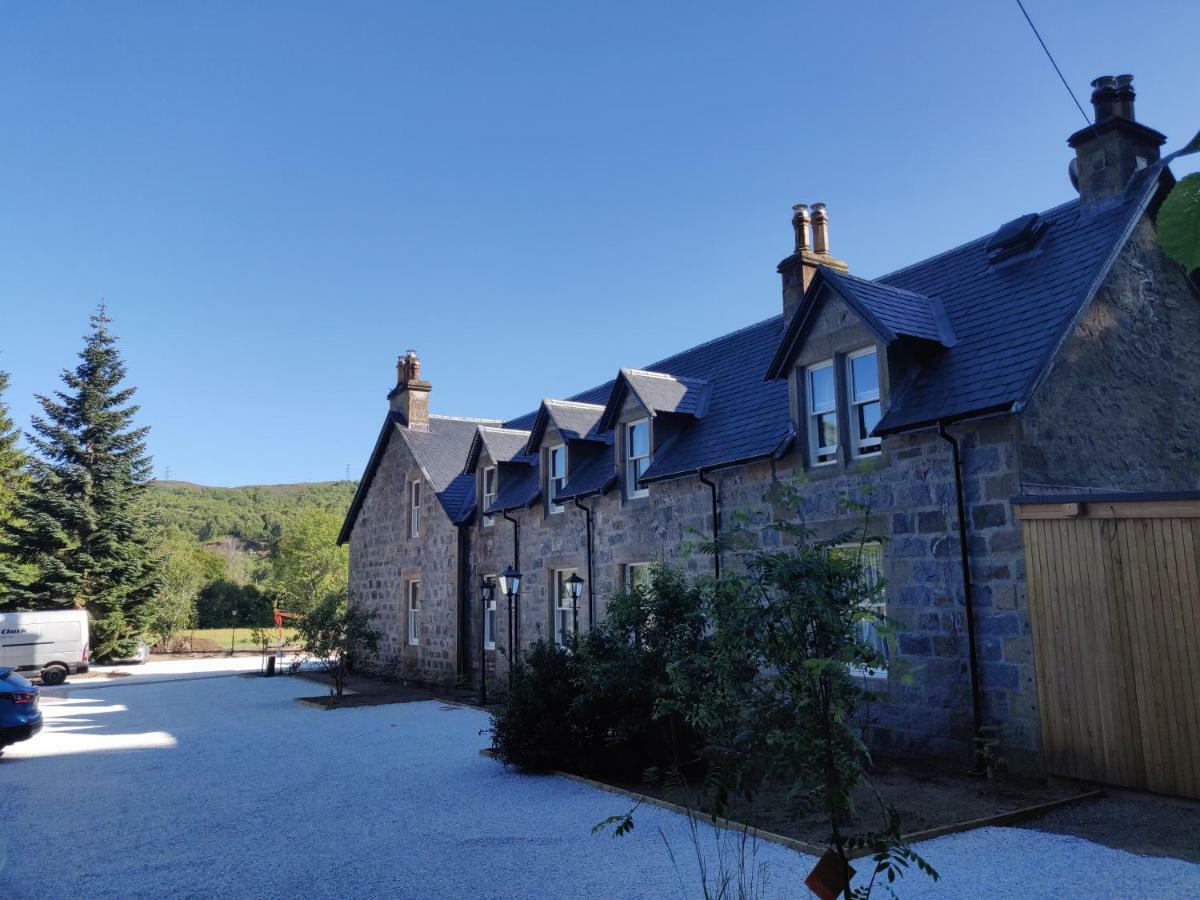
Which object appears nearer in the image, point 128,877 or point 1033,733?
point 128,877

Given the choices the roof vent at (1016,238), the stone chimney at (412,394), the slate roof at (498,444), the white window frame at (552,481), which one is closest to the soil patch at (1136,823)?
the roof vent at (1016,238)

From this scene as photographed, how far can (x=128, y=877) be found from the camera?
730cm

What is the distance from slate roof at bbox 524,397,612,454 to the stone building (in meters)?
1.44

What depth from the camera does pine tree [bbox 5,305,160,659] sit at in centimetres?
3178

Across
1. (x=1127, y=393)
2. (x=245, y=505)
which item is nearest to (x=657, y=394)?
(x=1127, y=393)

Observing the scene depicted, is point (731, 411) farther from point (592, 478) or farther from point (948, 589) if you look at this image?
point (948, 589)

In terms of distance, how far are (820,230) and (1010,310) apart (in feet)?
17.6

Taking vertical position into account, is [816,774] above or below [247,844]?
above

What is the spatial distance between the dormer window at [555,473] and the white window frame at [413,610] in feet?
23.7

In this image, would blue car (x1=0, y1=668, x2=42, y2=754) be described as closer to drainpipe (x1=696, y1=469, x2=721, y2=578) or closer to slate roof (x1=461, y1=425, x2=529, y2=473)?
drainpipe (x1=696, y1=469, x2=721, y2=578)

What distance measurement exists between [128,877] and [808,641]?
649 cm

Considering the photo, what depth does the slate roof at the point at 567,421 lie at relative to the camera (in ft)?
64.1

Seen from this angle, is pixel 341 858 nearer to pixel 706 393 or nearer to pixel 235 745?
pixel 235 745

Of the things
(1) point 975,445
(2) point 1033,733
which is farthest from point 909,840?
(1) point 975,445
